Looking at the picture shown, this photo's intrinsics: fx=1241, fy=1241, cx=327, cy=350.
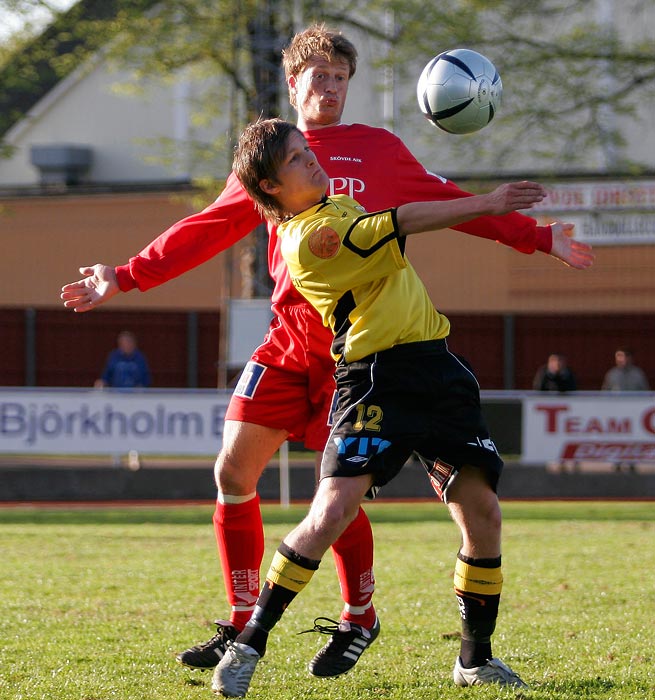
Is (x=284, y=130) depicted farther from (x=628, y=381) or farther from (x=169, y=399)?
(x=628, y=381)

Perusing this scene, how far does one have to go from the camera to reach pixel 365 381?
435cm

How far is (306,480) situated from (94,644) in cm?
1054

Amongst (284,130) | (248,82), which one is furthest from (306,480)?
(284,130)

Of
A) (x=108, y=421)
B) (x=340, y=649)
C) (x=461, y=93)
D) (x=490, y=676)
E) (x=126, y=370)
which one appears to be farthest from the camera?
(x=126, y=370)

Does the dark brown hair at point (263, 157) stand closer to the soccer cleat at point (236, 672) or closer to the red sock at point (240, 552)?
the red sock at point (240, 552)

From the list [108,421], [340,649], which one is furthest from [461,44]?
[340,649]

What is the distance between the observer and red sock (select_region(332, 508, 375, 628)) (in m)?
5.00

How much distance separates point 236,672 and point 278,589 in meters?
0.32

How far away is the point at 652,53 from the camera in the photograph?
20.7m

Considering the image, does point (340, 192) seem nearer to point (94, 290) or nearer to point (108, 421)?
point (94, 290)

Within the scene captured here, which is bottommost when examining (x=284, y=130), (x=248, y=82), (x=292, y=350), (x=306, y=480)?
(x=306, y=480)

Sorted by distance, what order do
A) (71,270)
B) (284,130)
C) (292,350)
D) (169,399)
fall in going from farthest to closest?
(71,270) → (169,399) → (292,350) → (284,130)

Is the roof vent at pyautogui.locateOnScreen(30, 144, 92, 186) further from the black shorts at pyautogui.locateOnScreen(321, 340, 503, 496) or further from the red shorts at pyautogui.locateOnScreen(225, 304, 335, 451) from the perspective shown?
the black shorts at pyautogui.locateOnScreen(321, 340, 503, 496)

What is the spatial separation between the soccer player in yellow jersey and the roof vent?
A: 86.5 ft
